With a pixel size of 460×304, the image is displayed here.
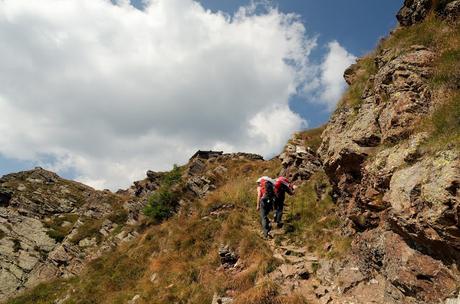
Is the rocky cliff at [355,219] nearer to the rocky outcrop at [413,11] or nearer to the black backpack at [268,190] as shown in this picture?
the rocky outcrop at [413,11]

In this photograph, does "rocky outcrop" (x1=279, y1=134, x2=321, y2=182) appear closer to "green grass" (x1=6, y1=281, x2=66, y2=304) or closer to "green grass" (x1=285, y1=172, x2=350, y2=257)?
"green grass" (x1=285, y1=172, x2=350, y2=257)

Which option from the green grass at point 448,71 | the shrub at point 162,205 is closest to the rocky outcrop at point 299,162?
the shrub at point 162,205

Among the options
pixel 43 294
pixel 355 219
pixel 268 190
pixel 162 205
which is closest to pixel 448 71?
pixel 355 219

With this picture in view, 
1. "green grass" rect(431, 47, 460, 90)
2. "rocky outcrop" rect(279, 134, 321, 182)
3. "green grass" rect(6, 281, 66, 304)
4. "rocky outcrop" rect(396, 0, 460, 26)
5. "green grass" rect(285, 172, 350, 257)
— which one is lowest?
"green grass" rect(6, 281, 66, 304)

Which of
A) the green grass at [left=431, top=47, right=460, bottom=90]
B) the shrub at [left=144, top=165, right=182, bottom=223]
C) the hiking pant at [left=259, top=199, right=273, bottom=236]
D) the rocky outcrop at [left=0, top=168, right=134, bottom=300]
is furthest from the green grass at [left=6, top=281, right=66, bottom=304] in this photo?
the green grass at [left=431, top=47, right=460, bottom=90]

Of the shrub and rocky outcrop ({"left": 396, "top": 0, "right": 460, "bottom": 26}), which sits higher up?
rocky outcrop ({"left": 396, "top": 0, "right": 460, "bottom": 26})

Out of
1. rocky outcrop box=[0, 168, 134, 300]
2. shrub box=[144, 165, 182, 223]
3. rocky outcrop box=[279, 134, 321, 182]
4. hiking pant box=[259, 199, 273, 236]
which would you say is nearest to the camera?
hiking pant box=[259, 199, 273, 236]

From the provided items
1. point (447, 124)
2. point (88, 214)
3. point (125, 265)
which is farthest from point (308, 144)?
point (88, 214)

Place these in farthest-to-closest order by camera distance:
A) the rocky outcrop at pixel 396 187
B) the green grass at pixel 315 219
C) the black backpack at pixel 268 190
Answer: the black backpack at pixel 268 190, the green grass at pixel 315 219, the rocky outcrop at pixel 396 187

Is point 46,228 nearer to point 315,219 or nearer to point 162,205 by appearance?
point 162,205

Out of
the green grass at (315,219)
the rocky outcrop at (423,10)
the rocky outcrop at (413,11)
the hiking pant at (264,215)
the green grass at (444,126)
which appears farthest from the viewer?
the hiking pant at (264,215)

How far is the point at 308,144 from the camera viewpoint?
23.2 meters

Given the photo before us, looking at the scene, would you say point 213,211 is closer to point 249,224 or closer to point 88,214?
point 249,224

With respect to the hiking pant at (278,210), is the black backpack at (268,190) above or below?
above
